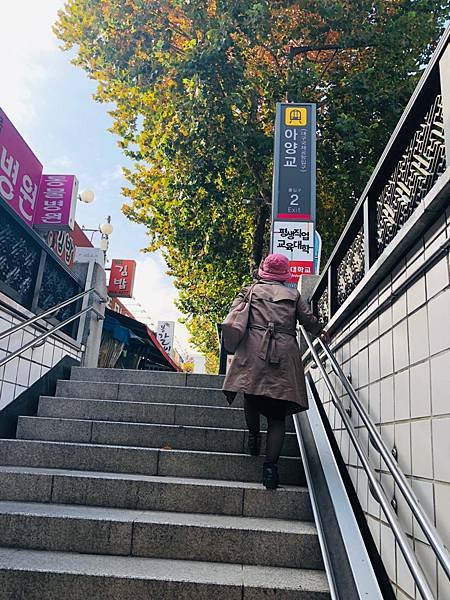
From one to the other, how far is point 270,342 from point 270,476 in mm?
900

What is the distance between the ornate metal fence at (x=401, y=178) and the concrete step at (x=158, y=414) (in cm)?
153

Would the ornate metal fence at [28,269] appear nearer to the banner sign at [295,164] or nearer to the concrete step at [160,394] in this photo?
the concrete step at [160,394]

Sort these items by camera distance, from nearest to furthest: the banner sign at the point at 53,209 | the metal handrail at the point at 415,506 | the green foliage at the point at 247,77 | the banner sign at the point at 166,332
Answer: the metal handrail at the point at 415,506 → the banner sign at the point at 53,209 → the green foliage at the point at 247,77 → the banner sign at the point at 166,332

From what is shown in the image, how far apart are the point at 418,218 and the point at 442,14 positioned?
386 inches

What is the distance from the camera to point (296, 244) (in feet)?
20.9

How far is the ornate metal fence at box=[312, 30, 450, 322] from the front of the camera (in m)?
2.19

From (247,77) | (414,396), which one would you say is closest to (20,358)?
(414,396)

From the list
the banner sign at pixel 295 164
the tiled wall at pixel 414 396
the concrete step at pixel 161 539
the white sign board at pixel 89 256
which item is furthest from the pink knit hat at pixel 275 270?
the white sign board at pixel 89 256

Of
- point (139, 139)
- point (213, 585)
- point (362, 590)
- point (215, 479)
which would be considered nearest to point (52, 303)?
point (215, 479)

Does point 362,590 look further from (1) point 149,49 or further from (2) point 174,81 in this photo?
(1) point 149,49

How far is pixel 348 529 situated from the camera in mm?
2734

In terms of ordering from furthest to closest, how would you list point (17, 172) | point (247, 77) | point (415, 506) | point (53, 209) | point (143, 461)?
point (247, 77), point (53, 209), point (17, 172), point (143, 461), point (415, 506)

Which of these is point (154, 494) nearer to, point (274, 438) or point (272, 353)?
point (274, 438)

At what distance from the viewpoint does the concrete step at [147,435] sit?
13.4ft
